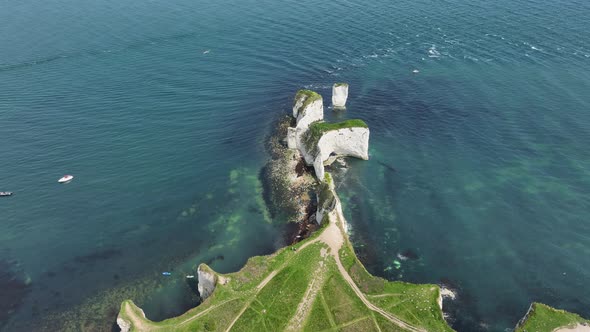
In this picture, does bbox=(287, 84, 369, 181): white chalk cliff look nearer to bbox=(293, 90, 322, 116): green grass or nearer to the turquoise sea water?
bbox=(293, 90, 322, 116): green grass

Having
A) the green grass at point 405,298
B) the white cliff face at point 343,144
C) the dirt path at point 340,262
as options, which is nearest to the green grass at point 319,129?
the white cliff face at point 343,144

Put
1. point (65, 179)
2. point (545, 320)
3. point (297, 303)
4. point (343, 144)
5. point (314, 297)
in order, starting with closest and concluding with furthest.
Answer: point (545, 320) → point (297, 303) → point (314, 297) → point (65, 179) → point (343, 144)

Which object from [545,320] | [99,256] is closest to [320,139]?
[99,256]

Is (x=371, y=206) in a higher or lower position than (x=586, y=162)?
lower

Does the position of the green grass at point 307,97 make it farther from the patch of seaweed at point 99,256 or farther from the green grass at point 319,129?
the patch of seaweed at point 99,256

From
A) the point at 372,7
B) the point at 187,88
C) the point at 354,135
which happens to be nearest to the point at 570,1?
the point at 372,7

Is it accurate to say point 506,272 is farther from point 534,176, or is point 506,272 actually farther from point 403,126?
point 403,126

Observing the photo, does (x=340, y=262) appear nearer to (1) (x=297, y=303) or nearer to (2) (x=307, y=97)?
(1) (x=297, y=303)
